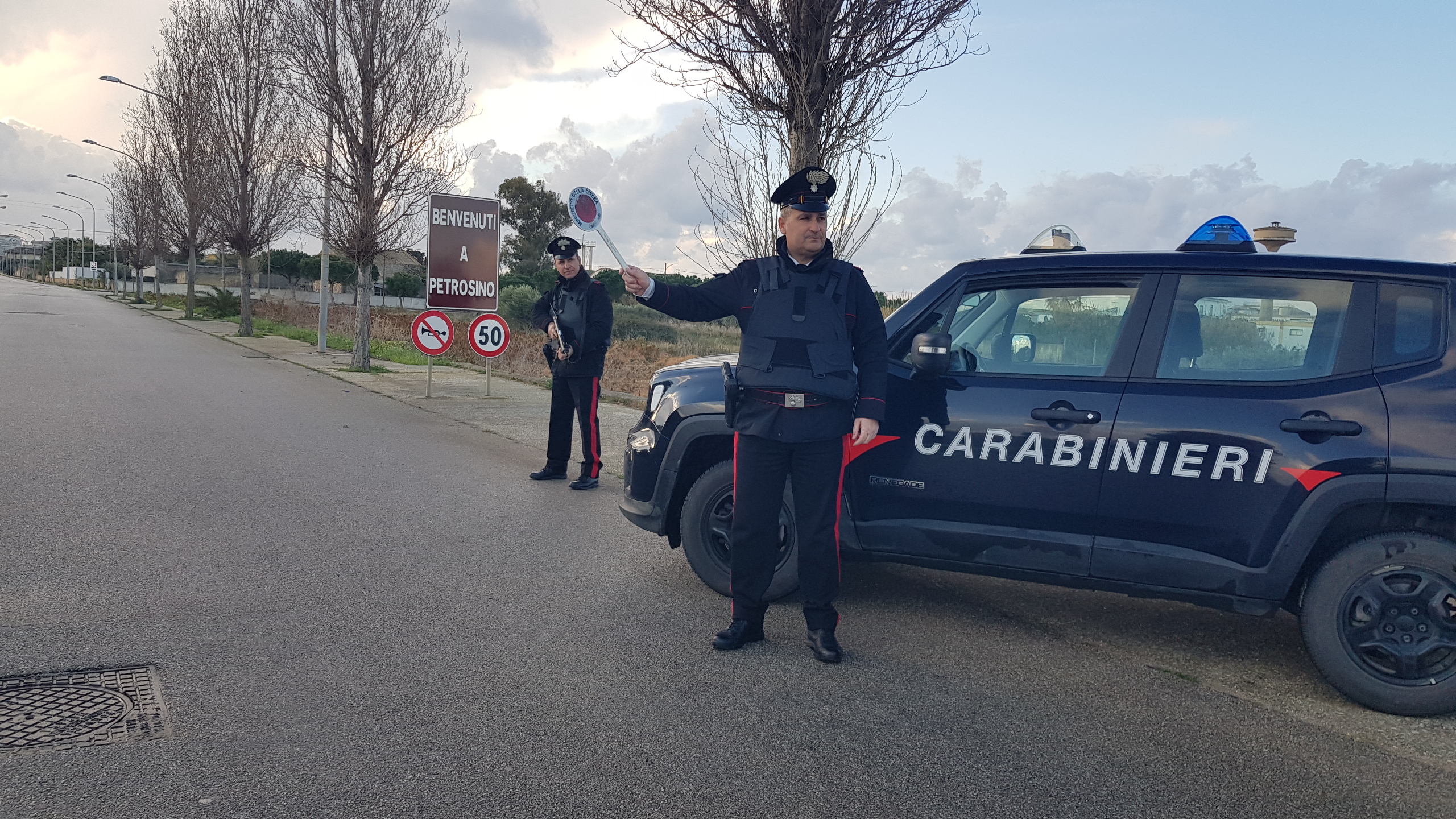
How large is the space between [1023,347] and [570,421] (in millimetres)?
5006

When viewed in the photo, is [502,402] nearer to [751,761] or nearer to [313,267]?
[751,761]

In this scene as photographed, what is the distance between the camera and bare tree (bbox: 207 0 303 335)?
2970cm

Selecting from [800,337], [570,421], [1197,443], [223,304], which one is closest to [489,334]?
[570,421]

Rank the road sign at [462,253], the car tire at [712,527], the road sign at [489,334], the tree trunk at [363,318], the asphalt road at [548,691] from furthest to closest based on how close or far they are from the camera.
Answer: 1. the tree trunk at [363,318]
2. the road sign at [462,253]
3. the road sign at [489,334]
4. the car tire at [712,527]
5. the asphalt road at [548,691]

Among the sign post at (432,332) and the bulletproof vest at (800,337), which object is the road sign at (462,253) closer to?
the sign post at (432,332)

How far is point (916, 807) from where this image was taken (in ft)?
9.93

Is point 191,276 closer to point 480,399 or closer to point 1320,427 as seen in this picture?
point 480,399

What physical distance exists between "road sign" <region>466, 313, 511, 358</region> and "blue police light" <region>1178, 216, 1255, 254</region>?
10.2m

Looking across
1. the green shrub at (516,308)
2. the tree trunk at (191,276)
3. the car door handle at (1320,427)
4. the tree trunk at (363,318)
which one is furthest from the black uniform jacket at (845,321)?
the tree trunk at (191,276)

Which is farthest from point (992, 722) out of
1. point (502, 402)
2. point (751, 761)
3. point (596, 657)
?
point (502, 402)

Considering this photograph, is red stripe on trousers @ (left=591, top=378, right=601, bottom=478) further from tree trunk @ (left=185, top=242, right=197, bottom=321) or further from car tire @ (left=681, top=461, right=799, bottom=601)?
tree trunk @ (left=185, top=242, right=197, bottom=321)

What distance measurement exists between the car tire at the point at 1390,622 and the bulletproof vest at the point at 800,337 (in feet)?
6.58

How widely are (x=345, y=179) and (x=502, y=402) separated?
306 inches

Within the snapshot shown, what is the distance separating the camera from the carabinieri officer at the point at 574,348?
8.40 meters
